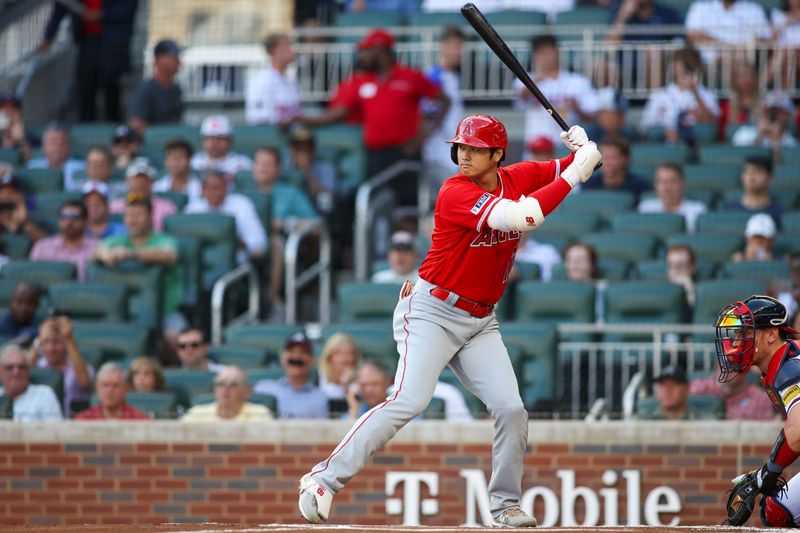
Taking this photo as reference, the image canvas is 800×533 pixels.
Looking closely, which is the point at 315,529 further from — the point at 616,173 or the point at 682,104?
the point at 682,104

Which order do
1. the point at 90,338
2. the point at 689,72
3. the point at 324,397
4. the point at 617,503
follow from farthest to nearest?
the point at 689,72
the point at 90,338
the point at 324,397
the point at 617,503

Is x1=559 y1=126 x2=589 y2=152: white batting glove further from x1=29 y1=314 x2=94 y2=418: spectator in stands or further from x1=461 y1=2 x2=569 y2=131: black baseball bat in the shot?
x1=29 y1=314 x2=94 y2=418: spectator in stands

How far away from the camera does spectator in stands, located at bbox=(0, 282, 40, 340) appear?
10.7 m

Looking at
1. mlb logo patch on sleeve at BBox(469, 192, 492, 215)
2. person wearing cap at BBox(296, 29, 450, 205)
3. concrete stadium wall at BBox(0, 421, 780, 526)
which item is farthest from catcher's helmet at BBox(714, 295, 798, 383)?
person wearing cap at BBox(296, 29, 450, 205)

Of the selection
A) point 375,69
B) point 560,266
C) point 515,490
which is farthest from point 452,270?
point 375,69

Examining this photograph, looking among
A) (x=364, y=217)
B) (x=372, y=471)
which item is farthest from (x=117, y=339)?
(x=364, y=217)

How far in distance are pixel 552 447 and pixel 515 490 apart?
2184 mm

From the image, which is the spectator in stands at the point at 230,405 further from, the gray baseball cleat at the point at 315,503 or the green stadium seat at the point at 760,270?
the green stadium seat at the point at 760,270

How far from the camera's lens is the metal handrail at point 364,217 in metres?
12.0

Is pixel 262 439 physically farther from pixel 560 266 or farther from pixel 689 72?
pixel 689 72

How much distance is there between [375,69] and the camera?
13008mm

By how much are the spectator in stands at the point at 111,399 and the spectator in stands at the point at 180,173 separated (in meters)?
3.14

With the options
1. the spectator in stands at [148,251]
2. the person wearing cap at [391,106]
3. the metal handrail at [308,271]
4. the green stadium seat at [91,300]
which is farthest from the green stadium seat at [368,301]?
the person wearing cap at [391,106]

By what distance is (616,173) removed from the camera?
12.0m
